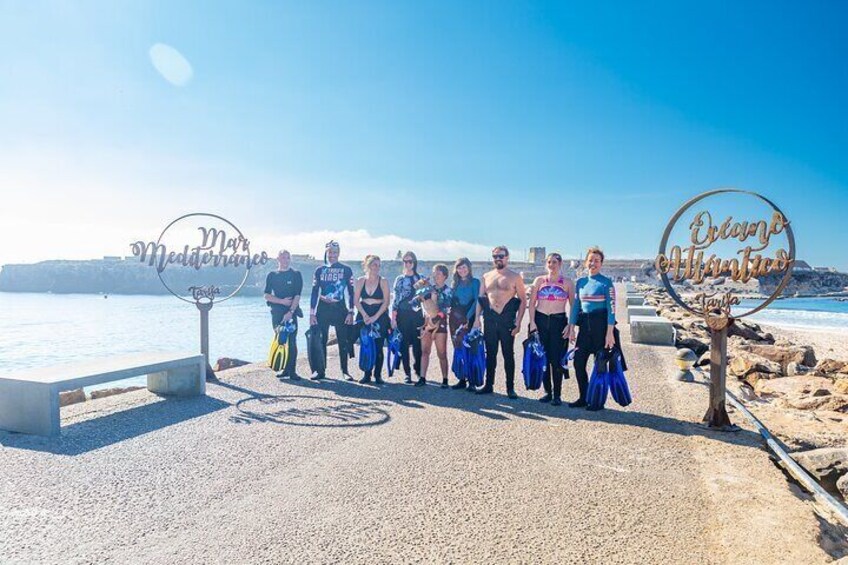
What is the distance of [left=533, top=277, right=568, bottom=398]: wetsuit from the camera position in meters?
6.27

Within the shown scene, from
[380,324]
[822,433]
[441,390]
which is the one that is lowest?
[822,433]

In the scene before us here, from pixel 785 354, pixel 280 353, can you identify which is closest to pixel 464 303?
pixel 280 353

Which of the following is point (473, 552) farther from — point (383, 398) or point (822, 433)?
point (822, 433)

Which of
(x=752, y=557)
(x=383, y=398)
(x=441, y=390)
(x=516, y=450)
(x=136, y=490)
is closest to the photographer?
(x=752, y=557)

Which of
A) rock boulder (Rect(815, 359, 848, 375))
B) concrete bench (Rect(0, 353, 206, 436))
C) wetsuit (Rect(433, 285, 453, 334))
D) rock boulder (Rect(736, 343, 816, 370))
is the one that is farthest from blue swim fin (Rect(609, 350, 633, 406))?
rock boulder (Rect(815, 359, 848, 375))

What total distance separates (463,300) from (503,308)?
64cm

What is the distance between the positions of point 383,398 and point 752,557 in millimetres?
4247

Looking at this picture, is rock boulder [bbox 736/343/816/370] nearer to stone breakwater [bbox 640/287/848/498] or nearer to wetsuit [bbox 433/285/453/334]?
stone breakwater [bbox 640/287/848/498]

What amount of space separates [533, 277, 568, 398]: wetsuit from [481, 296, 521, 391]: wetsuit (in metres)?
0.32

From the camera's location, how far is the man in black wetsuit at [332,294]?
24.8 feet

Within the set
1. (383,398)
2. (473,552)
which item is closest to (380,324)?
(383,398)

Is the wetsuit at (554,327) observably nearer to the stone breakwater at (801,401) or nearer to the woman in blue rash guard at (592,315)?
the woman in blue rash guard at (592,315)

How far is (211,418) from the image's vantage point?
218 inches

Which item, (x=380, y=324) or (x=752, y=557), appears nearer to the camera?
(x=752, y=557)
